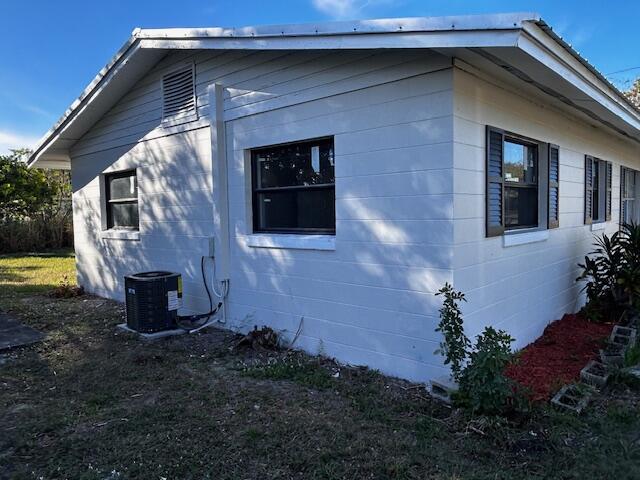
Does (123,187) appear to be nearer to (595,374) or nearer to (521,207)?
(521,207)

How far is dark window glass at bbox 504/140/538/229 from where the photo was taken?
16.9 feet

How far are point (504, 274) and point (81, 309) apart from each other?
685 cm

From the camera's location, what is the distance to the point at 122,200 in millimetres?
8469

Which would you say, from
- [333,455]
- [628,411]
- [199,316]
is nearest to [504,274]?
[628,411]

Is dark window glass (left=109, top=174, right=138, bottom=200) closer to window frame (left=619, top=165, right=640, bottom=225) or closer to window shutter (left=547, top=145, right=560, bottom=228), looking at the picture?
window shutter (left=547, top=145, right=560, bottom=228)

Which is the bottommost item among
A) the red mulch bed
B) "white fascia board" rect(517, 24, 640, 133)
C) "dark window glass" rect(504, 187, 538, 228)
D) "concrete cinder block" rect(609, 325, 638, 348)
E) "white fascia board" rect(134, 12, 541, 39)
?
the red mulch bed

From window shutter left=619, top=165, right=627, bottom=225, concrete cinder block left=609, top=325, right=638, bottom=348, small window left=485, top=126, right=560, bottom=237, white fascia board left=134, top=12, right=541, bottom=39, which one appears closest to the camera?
white fascia board left=134, top=12, right=541, bottom=39

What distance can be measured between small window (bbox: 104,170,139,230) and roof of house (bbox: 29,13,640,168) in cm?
188

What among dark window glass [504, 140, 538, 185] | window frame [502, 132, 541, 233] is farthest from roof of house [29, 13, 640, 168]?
dark window glass [504, 140, 538, 185]

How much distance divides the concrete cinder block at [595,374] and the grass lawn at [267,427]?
0.10m

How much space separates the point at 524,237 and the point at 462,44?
8.26 feet

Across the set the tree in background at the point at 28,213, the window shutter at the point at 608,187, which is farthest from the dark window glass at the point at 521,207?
the tree in background at the point at 28,213

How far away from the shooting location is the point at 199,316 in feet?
21.2

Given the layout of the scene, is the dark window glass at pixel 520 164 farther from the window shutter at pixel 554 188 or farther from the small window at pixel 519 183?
the window shutter at pixel 554 188
